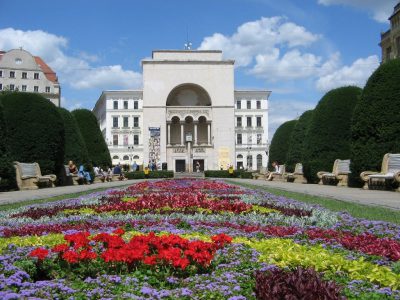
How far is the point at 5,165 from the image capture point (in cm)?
1495

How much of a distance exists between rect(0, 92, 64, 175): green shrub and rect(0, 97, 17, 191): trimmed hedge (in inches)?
106

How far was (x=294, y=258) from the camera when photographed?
3.32m

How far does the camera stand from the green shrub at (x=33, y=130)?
1852cm

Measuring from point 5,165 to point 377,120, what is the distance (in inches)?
441

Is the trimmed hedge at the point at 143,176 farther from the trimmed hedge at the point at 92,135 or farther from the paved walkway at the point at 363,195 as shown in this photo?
the paved walkway at the point at 363,195

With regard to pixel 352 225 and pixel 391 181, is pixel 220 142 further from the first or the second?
pixel 352 225

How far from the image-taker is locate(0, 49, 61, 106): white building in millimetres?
69062

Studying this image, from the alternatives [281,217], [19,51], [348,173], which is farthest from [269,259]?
[19,51]

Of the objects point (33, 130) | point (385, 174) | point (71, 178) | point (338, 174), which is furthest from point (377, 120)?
point (71, 178)

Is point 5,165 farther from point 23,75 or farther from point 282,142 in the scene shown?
point 23,75

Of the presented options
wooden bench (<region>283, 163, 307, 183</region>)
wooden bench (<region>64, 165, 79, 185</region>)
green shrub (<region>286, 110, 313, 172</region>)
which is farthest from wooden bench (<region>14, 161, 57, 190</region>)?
green shrub (<region>286, 110, 313, 172</region>)

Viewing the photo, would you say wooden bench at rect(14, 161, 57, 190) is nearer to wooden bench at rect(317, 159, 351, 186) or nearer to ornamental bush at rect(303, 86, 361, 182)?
wooden bench at rect(317, 159, 351, 186)

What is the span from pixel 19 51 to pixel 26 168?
195 feet

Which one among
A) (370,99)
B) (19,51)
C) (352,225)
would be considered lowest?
(352,225)
